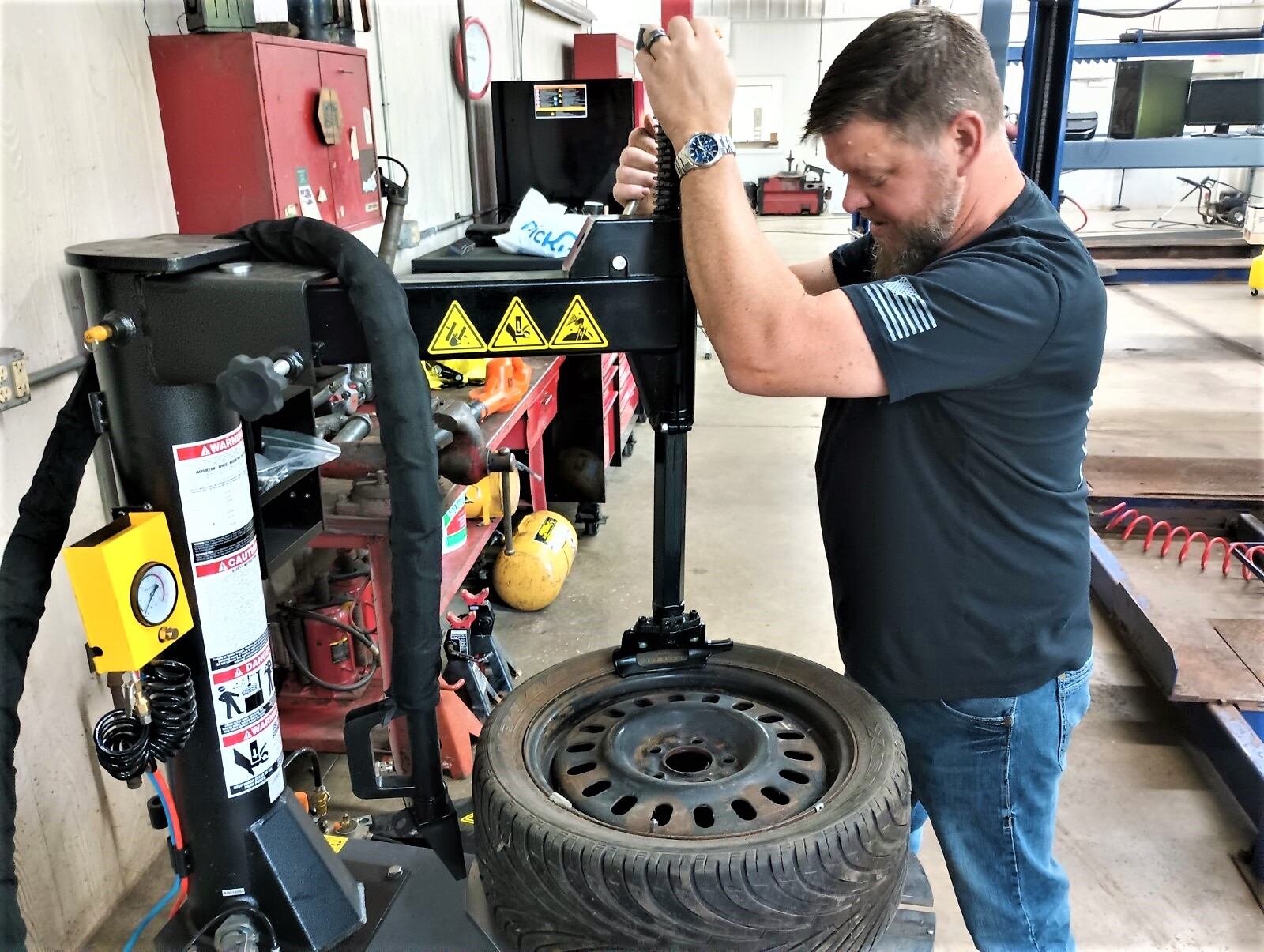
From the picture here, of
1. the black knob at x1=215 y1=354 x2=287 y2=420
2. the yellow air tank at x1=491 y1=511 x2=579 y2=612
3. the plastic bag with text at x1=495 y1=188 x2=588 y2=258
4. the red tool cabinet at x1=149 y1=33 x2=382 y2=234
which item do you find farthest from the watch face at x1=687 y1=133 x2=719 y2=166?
the yellow air tank at x1=491 y1=511 x2=579 y2=612

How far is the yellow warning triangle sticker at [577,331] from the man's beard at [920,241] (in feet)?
1.59

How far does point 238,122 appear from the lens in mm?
1856

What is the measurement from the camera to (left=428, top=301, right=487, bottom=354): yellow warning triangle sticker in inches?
33.9

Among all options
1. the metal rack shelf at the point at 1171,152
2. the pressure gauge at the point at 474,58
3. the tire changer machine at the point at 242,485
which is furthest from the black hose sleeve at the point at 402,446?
the metal rack shelf at the point at 1171,152

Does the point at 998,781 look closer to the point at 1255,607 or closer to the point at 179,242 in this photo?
the point at 179,242

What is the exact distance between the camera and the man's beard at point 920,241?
1126 mm

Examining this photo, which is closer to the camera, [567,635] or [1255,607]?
[1255,607]

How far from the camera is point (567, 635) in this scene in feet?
9.60

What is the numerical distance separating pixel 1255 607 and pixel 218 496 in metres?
2.92

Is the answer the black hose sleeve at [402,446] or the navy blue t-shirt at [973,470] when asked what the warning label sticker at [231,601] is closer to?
the black hose sleeve at [402,446]

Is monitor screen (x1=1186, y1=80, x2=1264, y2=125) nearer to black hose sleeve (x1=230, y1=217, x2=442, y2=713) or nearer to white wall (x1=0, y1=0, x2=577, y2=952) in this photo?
white wall (x1=0, y1=0, x2=577, y2=952)

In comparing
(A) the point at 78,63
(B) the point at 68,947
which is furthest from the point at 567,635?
(A) the point at 78,63

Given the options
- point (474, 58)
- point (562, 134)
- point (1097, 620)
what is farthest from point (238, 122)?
point (1097, 620)

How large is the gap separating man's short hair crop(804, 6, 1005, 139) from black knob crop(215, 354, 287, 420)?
2.36ft
